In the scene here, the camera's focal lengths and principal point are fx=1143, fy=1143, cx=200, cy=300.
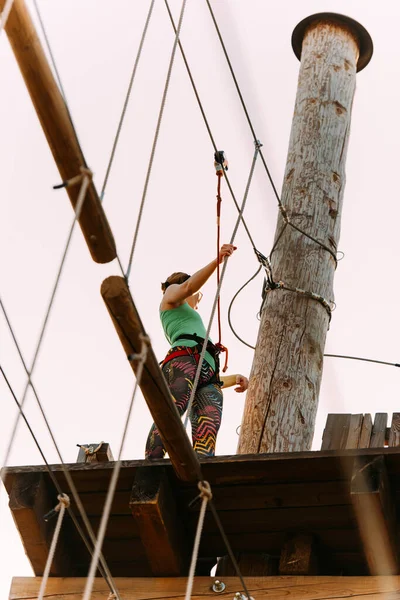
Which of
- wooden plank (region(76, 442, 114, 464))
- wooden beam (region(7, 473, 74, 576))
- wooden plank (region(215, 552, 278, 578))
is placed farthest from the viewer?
wooden plank (region(76, 442, 114, 464))

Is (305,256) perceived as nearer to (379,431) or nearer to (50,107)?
(379,431)

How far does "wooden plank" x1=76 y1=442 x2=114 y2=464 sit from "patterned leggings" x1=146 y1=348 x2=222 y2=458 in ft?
1.23

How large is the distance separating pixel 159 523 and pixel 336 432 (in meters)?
1.05

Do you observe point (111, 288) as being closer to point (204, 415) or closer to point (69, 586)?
point (69, 586)

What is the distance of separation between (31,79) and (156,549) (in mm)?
1778

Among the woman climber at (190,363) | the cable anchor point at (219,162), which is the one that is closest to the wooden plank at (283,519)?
the woman climber at (190,363)

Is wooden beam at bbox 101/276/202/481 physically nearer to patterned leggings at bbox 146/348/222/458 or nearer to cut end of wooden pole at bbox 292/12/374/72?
patterned leggings at bbox 146/348/222/458

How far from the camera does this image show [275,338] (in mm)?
Result: 5223

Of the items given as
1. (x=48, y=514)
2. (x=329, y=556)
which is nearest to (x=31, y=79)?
(x=48, y=514)

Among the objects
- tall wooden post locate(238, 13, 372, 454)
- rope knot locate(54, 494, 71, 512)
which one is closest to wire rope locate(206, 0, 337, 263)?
tall wooden post locate(238, 13, 372, 454)

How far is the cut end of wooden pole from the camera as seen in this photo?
6.61m

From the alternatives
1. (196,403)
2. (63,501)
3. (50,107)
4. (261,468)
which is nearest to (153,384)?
(63,501)

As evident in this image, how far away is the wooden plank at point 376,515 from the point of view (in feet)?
12.6

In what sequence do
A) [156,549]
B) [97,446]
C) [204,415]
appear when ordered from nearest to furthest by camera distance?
[156,549] → [97,446] → [204,415]
